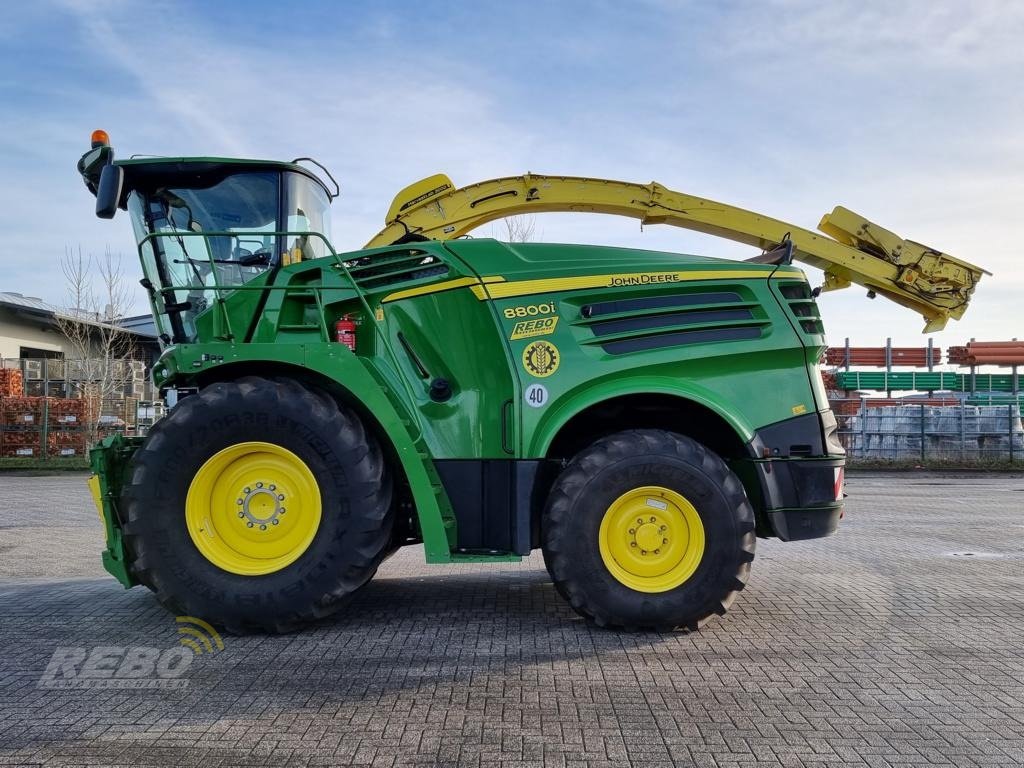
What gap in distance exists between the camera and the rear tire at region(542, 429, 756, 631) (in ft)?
14.5

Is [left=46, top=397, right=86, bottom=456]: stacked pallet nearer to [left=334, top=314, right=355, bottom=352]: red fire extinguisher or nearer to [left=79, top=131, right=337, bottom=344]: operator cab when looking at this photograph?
[left=79, top=131, right=337, bottom=344]: operator cab

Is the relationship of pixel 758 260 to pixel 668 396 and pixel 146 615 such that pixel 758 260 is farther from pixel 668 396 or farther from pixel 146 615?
pixel 146 615

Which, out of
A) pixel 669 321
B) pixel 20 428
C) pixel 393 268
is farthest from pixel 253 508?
pixel 20 428

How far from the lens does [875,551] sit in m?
7.52

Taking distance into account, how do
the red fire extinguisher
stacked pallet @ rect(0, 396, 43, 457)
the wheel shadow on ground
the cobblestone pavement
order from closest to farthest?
1. the cobblestone pavement
2. the wheel shadow on ground
3. the red fire extinguisher
4. stacked pallet @ rect(0, 396, 43, 457)

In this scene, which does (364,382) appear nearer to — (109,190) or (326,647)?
(326,647)

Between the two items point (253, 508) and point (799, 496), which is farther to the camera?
point (799, 496)

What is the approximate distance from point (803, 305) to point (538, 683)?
2766mm

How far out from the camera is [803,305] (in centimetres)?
494

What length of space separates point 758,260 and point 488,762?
3.74 metres

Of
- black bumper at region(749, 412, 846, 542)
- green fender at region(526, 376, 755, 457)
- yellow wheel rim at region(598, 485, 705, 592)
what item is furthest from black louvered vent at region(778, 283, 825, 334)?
yellow wheel rim at region(598, 485, 705, 592)

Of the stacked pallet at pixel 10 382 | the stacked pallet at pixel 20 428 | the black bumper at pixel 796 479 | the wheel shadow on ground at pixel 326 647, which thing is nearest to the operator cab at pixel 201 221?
the wheel shadow on ground at pixel 326 647

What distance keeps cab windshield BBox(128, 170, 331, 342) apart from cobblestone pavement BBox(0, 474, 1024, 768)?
1.97 metres

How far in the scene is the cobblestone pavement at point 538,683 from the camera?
117 inches
